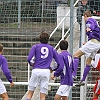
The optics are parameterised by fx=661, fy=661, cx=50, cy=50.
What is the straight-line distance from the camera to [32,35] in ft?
58.7

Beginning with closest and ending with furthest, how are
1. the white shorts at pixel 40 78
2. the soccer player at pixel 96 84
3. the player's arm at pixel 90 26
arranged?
the white shorts at pixel 40 78, the player's arm at pixel 90 26, the soccer player at pixel 96 84

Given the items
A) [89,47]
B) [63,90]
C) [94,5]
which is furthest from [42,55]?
[94,5]

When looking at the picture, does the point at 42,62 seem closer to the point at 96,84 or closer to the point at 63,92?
the point at 63,92

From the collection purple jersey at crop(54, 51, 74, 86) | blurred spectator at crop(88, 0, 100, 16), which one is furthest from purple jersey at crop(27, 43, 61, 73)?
blurred spectator at crop(88, 0, 100, 16)

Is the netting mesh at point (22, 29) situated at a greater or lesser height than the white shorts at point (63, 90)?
greater

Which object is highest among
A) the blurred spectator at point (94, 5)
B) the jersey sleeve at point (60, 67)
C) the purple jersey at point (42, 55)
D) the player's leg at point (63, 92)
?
the blurred spectator at point (94, 5)

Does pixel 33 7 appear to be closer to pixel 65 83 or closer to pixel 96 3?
pixel 96 3

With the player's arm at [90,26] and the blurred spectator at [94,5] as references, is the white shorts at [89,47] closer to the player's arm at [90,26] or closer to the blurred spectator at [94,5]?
the player's arm at [90,26]

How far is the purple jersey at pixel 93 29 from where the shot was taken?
49.4 ft

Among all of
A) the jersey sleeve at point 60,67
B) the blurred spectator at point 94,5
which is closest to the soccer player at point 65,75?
the jersey sleeve at point 60,67

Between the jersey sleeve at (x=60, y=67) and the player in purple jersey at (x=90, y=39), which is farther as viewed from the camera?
the player in purple jersey at (x=90, y=39)

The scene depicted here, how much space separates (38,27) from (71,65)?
331 centimetres

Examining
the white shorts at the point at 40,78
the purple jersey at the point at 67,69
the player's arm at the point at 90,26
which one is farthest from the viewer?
the player's arm at the point at 90,26

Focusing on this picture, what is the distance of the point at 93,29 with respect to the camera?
49.4 ft
